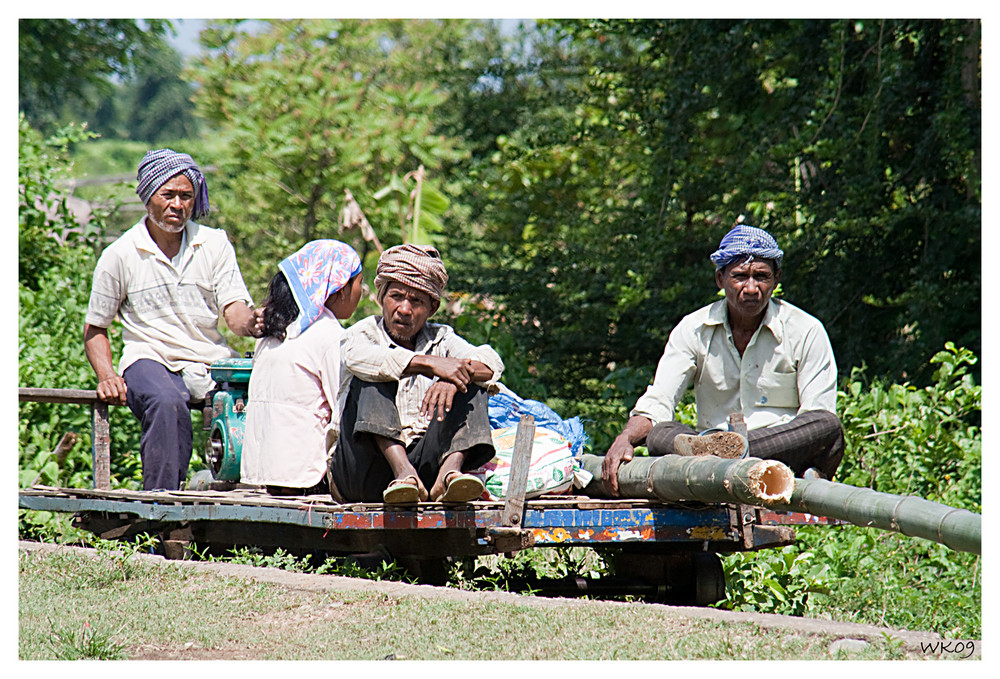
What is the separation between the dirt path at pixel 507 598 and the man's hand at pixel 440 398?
2.19 feet

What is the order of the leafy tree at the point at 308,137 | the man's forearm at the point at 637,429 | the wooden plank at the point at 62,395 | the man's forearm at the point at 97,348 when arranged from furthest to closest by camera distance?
the leafy tree at the point at 308,137 → the man's forearm at the point at 97,348 → the wooden plank at the point at 62,395 → the man's forearm at the point at 637,429

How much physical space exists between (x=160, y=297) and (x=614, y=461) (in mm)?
2545

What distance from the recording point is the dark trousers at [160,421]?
5.51m

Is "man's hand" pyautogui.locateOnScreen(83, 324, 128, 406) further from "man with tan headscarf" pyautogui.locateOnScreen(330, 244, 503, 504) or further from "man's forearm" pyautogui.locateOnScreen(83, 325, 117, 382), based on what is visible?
"man with tan headscarf" pyautogui.locateOnScreen(330, 244, 503, 504)

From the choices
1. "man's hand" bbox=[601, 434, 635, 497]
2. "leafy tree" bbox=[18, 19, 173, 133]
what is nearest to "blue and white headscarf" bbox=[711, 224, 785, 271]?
"man's hand" bbox=[601, 434, 635, 497]

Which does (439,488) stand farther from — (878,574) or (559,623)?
(878,574)

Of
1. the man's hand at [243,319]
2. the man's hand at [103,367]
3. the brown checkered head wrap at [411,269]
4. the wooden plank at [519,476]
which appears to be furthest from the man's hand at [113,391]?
the wooden plank at [519,476]

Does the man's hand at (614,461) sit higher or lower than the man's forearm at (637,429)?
lower

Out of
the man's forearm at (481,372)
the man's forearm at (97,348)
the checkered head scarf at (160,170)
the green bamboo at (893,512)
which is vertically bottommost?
the green bamboo at (893,512)

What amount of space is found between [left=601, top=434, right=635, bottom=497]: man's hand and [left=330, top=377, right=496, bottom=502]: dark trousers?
1.81 ft

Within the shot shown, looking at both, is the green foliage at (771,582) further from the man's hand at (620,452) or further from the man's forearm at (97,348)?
the man's forearm at (97,348)

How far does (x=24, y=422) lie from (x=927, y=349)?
6793 millimetres

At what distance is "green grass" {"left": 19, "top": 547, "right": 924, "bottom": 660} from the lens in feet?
11.7

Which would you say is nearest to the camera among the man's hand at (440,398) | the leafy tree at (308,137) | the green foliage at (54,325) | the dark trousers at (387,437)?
the man's hand at (440,398)
